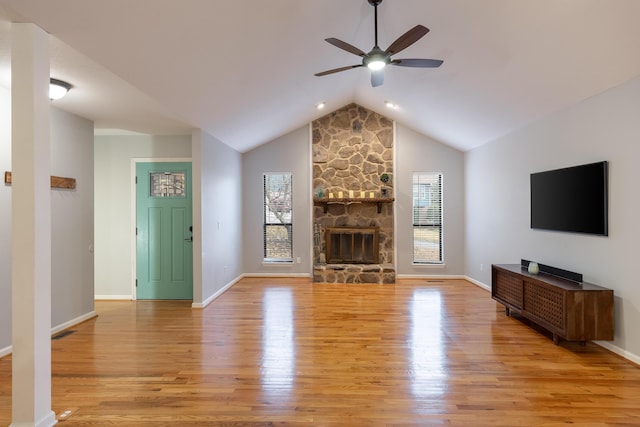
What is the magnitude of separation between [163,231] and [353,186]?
380 centimetres

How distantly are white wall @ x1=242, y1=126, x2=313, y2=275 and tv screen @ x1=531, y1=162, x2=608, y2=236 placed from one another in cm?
425

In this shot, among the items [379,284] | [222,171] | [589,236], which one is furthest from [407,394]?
[222,171]

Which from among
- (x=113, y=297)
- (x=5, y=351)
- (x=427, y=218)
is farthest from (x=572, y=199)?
(x=113, y=297)

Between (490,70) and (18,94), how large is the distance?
4.25 meters

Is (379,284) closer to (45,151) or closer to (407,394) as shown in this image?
(407,394)

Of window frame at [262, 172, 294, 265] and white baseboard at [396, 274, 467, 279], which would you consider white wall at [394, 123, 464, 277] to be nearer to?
white baseboard at [396, 274, 467, 279]

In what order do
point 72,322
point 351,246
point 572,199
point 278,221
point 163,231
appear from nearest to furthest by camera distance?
point 572,199
point 72,322
point 163,231
point 351,246
point 278,221

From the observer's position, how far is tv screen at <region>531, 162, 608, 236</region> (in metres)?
3.53

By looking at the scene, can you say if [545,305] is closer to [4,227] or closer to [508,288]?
[508,288]

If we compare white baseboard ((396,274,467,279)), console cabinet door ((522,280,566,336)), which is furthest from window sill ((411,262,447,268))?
console cabinet door ((522,280,566,336))

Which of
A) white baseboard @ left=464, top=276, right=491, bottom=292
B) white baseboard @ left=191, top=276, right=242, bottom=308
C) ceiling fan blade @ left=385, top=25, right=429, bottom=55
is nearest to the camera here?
ceiling fan blade @ left=385, top=25, right=429, bottom=55

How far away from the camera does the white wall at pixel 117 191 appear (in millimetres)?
5699

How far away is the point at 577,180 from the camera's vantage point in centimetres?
385

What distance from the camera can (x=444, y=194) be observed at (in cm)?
739
